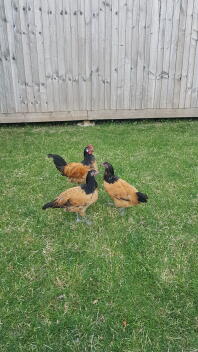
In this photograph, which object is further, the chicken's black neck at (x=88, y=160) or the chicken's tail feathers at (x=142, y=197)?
the chicken's black neck at (x=88, y=160)

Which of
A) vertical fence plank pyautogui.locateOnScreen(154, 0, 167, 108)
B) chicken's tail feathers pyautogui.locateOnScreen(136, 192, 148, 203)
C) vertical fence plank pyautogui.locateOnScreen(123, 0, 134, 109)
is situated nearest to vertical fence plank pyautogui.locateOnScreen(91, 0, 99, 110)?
vertical fence plank pyautogui.locateOnScreen(123, 0, 134, 109)

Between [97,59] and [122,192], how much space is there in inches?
166

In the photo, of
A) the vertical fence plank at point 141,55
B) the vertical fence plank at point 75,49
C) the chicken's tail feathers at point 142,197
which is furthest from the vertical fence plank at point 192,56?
the chicken's tail feathers at point 142,197

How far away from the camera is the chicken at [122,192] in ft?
12.9

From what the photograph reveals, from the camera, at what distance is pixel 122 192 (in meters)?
3.96

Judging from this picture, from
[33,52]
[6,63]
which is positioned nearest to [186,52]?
[33,52]

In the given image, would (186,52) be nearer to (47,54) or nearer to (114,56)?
(114,56)

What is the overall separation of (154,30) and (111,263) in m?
5.47

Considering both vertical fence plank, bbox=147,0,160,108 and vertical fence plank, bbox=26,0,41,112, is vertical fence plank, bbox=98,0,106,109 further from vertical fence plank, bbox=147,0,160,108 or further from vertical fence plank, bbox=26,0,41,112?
vertical fence plank, bbox=26,0,41,112

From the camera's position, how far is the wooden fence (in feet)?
22.6

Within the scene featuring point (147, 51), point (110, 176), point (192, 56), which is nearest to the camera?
point (110, 176)

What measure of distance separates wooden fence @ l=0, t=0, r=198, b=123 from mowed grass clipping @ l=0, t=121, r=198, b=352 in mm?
2278

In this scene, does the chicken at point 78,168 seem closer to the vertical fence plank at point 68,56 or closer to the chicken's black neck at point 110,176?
the chicken's black neck at point 110,176

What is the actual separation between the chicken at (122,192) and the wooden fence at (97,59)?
389 centimetres
